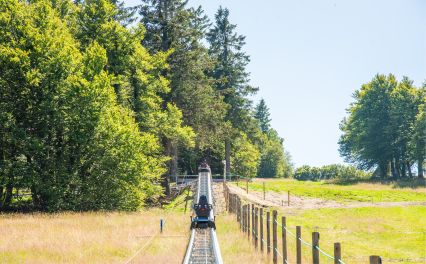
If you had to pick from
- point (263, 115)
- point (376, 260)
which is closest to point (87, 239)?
point (376, 260)

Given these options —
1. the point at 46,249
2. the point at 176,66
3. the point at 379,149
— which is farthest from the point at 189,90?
the point at 379,149

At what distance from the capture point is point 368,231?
30.8 meters

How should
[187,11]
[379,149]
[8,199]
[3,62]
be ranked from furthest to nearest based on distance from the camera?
1. [379,149]
2. [187,11]
3. [8,199]
4. [3,62]

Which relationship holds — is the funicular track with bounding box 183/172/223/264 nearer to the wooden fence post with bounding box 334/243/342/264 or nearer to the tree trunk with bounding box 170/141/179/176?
the wooden fence post with bounding box 334/243/342/264

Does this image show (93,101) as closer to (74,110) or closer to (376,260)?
(74,110)

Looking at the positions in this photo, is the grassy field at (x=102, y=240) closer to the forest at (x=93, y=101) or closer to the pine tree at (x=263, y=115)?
the forest at (x=93, y=101)

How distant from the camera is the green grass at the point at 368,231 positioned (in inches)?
921

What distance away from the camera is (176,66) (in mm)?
49312

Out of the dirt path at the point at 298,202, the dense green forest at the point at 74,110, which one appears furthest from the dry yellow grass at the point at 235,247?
the dirt path at the point at 298,202

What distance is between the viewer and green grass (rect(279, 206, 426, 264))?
23391mm

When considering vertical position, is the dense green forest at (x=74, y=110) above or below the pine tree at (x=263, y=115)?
below

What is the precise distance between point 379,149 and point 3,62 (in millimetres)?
64533

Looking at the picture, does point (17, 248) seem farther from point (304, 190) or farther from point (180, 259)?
point (304, 190)

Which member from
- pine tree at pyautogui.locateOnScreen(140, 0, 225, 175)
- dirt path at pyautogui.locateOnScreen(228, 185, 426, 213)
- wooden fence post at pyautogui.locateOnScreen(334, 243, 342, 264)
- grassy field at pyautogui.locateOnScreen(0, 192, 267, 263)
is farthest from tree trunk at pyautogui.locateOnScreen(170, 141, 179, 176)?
wooden fence post at pyautogui.locateOnScreen(334, 243, 342, 264)
